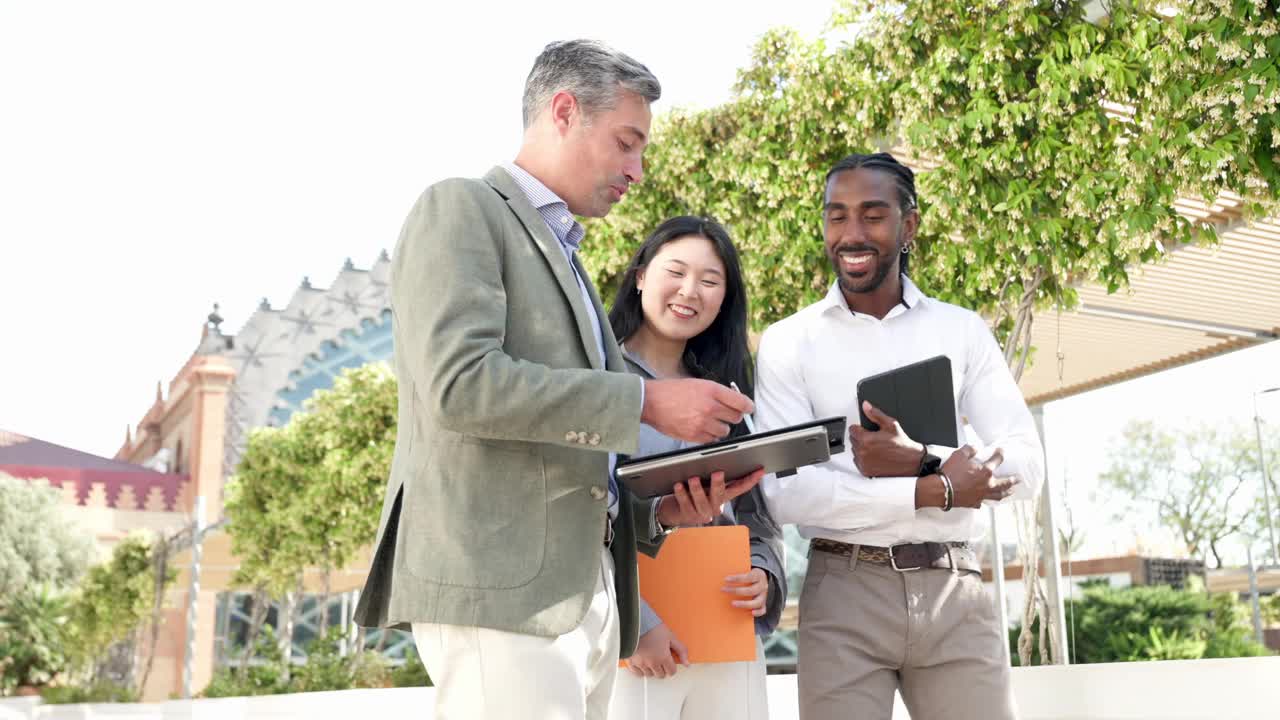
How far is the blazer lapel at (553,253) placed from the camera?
1887 mm

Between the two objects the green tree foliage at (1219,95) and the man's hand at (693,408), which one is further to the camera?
the green tree foliage at (1219,95)

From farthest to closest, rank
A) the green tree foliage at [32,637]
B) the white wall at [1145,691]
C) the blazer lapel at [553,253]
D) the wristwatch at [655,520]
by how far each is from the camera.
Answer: the green tree foliage at [32,637] → the white wall at [1145,691] → the wristwatch at [655,520] → the blazer lapel at [553,253]

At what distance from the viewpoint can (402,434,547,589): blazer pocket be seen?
173 cm

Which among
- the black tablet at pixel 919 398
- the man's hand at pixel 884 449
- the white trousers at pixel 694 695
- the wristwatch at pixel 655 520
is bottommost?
the white trousers at pixel 694 695

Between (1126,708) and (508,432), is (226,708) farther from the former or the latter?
(508,432)

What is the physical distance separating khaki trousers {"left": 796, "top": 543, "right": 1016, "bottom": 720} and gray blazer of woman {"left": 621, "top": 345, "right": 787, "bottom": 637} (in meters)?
0.16

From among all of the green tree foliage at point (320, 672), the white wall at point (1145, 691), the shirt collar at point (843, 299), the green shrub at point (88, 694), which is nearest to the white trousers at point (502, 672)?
the shirt collar at point (843, 299)

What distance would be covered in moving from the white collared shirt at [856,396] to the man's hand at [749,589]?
152 mm

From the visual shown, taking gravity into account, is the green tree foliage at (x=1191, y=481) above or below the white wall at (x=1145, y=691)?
above

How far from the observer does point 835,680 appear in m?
2.45

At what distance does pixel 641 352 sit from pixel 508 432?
124 cm

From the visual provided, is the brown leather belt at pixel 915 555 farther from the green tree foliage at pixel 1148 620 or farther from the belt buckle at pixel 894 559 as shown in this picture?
the green tree foliage at pixel 1148 620

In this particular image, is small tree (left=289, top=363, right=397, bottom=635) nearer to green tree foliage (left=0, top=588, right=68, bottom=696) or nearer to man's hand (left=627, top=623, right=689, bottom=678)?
green tree foliage (left=0, top=588, right=68, bottom=696)

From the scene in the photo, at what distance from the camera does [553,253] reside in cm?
192
